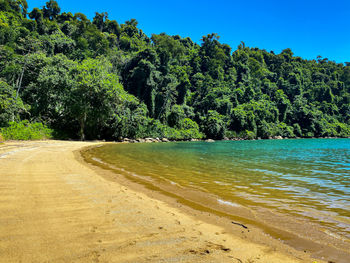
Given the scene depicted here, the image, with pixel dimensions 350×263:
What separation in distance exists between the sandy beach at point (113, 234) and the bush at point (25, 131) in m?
20.8

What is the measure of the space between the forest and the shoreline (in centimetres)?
2269


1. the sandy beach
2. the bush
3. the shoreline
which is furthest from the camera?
the bush

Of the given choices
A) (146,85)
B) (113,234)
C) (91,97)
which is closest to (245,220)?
(113,234)

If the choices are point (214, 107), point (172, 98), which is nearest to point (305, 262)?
point (172, 98)

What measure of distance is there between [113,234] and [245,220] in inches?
92.5

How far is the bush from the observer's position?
21.3m

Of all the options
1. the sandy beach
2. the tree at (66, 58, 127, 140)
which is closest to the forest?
the tree at (66, 58, 127, 140)

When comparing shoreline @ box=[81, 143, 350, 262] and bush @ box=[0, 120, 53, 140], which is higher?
bush @ box=[0, 120, 53, 140]

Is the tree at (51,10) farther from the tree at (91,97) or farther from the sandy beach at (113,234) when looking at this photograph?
the sandy beach at (113,234)

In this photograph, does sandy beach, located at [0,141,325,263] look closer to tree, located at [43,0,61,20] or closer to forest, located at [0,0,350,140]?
forest, located at [0,0,350,140]

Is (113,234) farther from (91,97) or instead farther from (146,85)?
(146,85)

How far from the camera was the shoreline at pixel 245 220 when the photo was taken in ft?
9.62

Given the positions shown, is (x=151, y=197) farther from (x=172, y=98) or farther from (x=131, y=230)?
(x=172, y=98)

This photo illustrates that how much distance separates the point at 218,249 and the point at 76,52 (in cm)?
5524
